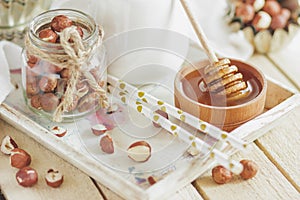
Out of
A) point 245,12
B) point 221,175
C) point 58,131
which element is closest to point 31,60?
point 58,131

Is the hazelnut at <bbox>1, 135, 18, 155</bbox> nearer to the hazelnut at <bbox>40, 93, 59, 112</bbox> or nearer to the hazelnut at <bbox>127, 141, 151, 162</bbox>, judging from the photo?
the hazelnut at <bbox>40, 93, 59, 112</bbox>

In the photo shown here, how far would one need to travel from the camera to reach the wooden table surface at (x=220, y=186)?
0.83m

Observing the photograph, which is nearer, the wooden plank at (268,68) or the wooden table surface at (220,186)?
the wooden table surface at (220,186)

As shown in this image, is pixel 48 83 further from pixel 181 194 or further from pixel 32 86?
pixel 181 194

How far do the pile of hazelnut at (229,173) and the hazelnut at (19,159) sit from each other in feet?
0.92

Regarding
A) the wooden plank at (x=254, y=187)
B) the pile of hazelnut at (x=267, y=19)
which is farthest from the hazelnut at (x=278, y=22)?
the wooden plank at (x=254, y=187)

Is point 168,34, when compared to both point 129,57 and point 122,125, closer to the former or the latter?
point 129,57

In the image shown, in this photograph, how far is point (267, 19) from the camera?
1.14 meters

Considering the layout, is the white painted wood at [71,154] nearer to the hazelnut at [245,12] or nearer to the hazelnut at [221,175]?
the hazelnut at [221,175]

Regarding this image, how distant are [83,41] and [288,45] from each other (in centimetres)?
50

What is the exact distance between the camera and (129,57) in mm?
1031

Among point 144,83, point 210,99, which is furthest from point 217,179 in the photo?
point 144,83

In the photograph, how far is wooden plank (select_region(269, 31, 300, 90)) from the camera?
1121 millimetres

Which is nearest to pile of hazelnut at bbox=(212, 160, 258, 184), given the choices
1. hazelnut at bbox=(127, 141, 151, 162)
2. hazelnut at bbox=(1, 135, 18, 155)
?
hazelnut at bbox=(127, 141, 151, 162)
